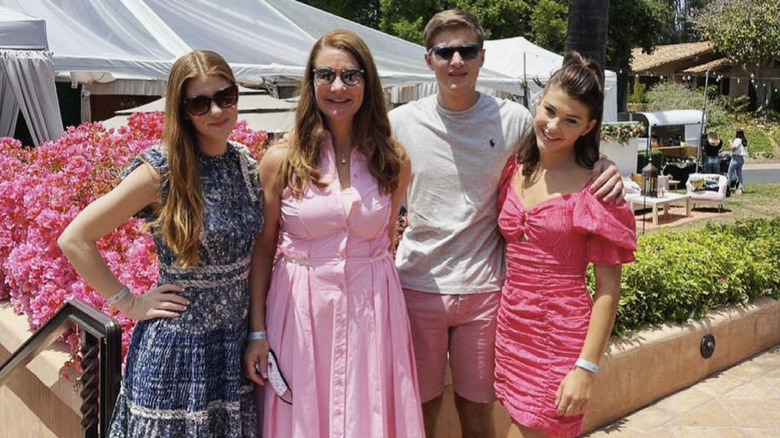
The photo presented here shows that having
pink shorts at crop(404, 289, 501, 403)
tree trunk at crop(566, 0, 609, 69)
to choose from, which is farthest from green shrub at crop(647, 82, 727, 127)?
pink shorts at crop(404, 289, 501, 403)

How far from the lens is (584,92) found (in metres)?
2.35

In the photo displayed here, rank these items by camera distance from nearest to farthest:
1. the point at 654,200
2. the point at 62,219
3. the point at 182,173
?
the point at 182,173 < the point at 62,219 < the point at 654,200

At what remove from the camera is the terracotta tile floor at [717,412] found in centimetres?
414

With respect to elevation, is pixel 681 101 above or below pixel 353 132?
above

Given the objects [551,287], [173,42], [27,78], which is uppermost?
[173,42]

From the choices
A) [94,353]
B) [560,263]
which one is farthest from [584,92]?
[94,353]

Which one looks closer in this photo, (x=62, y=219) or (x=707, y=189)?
(x=62, y=219)

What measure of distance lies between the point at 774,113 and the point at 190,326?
36337mm

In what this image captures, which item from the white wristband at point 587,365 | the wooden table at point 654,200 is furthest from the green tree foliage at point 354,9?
the white wristband at point 587,365

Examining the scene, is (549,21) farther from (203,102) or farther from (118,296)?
(118,296)

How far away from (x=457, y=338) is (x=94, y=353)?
133cm

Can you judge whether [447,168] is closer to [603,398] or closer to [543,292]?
[543,292]

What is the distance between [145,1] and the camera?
39.3ft

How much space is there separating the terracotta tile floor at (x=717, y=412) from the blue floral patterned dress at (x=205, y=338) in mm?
2567
